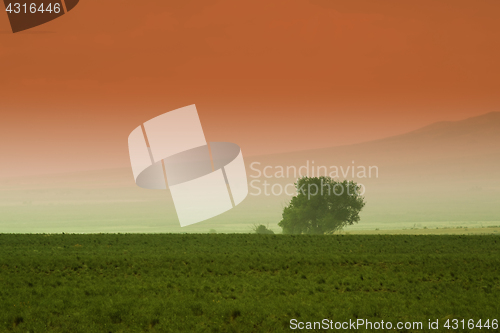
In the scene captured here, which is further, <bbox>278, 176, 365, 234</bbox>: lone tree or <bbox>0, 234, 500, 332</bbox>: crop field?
<bbox>278, 176, 365, 234</bbox>: lone tree

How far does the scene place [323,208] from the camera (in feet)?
268

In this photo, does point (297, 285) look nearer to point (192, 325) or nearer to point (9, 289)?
point (192, 325)

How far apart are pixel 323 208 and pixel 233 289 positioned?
63.0 m

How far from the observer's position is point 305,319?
1569cm

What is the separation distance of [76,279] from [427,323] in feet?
57.4

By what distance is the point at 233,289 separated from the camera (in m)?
20.6

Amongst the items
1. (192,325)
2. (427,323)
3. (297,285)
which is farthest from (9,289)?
(427,323)

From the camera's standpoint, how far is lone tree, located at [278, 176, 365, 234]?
8056 cm

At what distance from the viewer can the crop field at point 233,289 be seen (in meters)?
15.8

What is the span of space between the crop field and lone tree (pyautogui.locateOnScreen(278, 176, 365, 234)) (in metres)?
44.5

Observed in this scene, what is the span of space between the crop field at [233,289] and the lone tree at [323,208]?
1751 inches

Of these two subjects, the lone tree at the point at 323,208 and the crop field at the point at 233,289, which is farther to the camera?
the lone tree at the point at 323,208

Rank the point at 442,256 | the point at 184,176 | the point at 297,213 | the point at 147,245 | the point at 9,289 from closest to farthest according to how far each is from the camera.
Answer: the point at 9,289 < the point at 442,256 < the point at 147,245 < the point at 184,176 < the point at 297,213

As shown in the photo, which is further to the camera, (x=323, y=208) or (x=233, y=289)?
(x=323, y=208)
